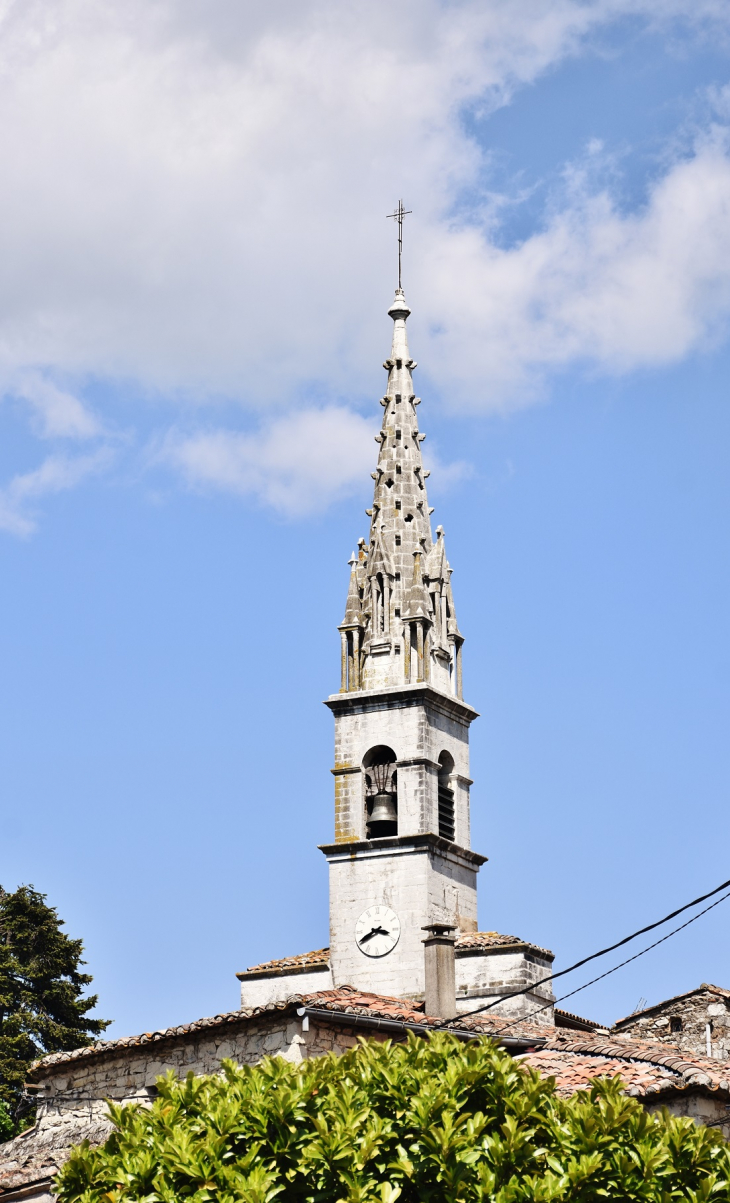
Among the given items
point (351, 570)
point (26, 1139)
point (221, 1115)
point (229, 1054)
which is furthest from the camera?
point (351, 570)

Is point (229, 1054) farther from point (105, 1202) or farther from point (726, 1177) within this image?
point (726, 1177)

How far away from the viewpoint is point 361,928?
35781 millimetres

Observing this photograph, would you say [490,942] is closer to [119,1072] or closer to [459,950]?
[459,950]

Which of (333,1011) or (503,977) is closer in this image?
(333,1011)

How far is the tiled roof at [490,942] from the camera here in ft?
111

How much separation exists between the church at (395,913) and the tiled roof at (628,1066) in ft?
0.86

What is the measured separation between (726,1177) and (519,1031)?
11.7 meters

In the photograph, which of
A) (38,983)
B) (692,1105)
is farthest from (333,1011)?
(38,983)

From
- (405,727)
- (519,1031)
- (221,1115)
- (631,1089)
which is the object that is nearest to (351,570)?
(405,727)

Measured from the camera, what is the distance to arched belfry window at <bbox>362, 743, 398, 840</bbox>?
36.7 meters

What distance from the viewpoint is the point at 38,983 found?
48.5 metres

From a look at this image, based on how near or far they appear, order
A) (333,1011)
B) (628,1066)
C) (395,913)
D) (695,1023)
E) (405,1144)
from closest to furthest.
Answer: (405,1144) → (628,1066) → (333,1011) → (695,1023) → (395,913)

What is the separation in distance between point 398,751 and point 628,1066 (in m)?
13.7

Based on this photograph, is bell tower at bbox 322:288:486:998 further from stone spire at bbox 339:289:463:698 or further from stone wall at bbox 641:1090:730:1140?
stone wall at bbox 641:1090:730:1140
